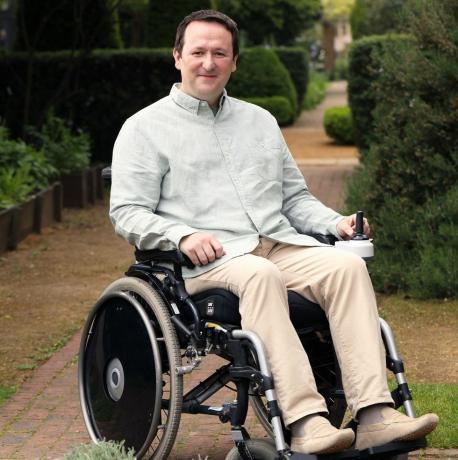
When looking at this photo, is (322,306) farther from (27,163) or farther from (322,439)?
(27,163)

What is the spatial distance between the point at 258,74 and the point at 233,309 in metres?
20.6

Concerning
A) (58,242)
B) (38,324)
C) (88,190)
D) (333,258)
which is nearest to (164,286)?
(333,258)

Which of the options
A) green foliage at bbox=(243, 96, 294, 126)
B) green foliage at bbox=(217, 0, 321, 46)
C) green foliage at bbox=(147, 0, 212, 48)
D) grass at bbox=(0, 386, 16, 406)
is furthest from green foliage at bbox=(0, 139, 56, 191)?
green foliage at bbox=(217, 0, 321, 46)

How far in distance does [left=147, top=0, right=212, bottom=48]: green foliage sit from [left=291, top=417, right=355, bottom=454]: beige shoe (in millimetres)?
16522

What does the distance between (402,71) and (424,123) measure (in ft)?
1.68

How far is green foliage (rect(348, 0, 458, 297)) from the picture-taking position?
7.77 meters

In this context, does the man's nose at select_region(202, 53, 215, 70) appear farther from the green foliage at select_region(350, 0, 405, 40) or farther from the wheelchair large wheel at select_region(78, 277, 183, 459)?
the green foliage at select_region(350, 0, 405, 40)

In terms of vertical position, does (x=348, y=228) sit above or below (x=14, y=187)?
above

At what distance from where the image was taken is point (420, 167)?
26.2ft

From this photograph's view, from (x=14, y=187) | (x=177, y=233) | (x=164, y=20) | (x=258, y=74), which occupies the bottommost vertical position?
(x=258, y=74)

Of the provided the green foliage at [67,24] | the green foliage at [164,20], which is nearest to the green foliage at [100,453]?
the green foliage at [67,24]

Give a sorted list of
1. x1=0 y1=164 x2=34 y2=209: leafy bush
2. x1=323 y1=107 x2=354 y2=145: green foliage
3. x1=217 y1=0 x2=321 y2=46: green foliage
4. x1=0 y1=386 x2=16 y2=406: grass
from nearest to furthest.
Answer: x1=0 y1=386 x2=16 y2=406: grass
x1=0 y1=164 x2=34 y2=209: leafy bush
x1=323 y1=107 x2=354 y2=145: green foliage
x1=217 y1=0 x2=321 y2=46: green foliage

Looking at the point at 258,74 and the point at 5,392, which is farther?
the point at 258,74

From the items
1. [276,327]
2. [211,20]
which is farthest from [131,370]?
[211,20]
